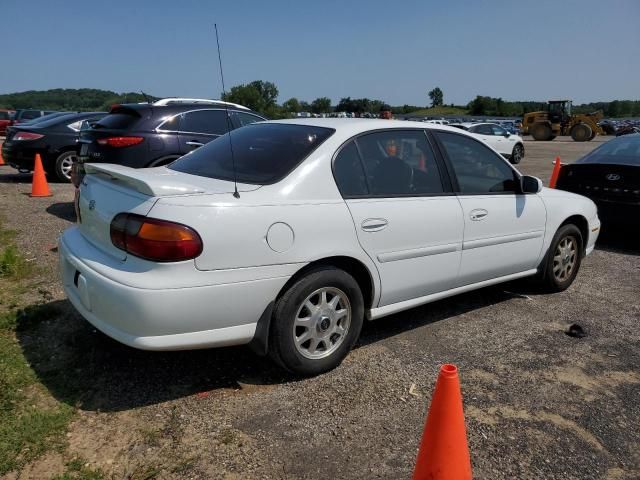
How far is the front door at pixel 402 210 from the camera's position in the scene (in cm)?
332

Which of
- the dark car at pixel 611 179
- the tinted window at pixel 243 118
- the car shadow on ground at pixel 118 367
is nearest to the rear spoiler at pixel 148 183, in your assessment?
the car shadow on ground at pixel 118 367

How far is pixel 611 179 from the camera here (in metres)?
6.59

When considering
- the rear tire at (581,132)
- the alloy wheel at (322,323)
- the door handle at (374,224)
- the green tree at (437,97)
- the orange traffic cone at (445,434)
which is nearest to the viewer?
the orange traffic cone at (445,434)

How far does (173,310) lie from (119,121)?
16.2ft

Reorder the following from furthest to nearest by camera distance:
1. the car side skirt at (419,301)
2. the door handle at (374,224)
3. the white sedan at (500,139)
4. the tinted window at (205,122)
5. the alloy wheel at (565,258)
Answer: the white sedan at (500,139) → the tinted window at (205,122) → the alloy wheel at (565,258) → the car side skirt at (419,301) → the door handle at (374,224)

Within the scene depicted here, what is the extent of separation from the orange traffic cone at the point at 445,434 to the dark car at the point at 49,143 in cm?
973

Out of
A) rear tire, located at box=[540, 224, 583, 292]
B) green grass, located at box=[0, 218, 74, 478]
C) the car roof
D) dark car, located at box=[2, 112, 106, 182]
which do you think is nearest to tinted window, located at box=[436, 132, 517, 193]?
the car roof

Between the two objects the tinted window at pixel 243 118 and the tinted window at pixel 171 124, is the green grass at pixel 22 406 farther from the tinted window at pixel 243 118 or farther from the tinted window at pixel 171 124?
the tinted window at pixel 243 118

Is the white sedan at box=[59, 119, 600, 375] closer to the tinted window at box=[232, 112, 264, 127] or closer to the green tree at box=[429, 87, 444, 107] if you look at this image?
the tinted window at box=[232, 112, 264, 127]

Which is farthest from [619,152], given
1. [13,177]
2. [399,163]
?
[13,177]

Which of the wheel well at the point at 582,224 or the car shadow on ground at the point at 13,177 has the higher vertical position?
the wheel well at the point at 582,224

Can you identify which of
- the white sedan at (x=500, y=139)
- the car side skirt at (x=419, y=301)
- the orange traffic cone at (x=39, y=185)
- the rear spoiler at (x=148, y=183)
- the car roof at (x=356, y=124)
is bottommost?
the white sedan at (x=500, y=139)

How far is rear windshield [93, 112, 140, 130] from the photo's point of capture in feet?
21.9

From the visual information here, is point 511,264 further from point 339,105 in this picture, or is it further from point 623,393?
point 339,105
